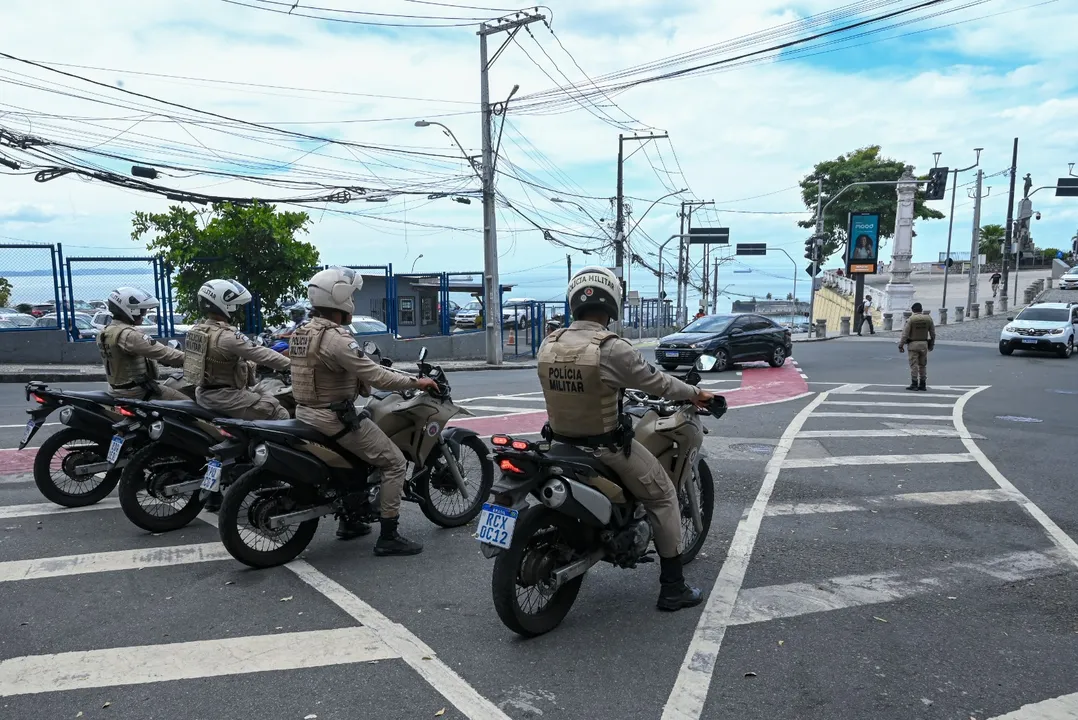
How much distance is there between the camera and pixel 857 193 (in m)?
60.5

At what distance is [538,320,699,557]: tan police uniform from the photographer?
3986mm

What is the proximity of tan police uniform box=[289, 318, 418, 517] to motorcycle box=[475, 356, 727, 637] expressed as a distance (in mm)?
1136

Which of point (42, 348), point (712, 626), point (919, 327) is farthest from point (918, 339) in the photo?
point (42, 348)

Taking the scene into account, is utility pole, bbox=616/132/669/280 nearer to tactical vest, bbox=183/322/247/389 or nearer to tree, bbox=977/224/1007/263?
tactical vest, bbox=183/322/247/389

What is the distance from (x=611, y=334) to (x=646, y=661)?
5.32ft

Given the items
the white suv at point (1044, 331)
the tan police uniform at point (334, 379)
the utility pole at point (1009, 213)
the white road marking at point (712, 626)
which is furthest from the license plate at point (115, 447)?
the utility pole at point (1009, 213)

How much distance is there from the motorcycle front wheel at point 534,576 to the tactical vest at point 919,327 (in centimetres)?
1302

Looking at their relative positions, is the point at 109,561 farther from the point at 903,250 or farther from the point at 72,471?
the point at 903,250

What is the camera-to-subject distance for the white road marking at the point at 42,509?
6.18 metres

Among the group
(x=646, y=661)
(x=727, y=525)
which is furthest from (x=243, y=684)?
(x=727, y=525)

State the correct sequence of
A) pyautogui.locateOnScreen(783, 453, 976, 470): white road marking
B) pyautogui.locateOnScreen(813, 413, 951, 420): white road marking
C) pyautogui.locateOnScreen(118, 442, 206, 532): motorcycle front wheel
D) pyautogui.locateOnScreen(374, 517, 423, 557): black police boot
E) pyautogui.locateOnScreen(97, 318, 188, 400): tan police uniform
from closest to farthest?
pyautogui.locateOnScreen(374, 517, 423, 557): black police boot < pyautogui.locateOnScreen(118, 442, 206, 532): motorcycle front wheel < pyautogui.locateOnScreen(97, 318, 188, 400): tan police uniform < pyautogui.locateOnScreen(783, 453, 976, 470): white road marking < pyautogui.locateOnScreen(813, 413, 951, 420): white road marking

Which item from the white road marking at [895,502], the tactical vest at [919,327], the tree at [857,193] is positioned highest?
the tree at [857,193]

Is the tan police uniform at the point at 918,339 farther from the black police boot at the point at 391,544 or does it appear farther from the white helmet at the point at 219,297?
the white helmet at the point at 219,297

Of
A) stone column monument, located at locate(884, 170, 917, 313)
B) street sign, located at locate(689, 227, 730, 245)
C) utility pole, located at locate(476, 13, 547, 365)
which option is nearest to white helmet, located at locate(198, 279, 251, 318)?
utility pole, located at locate(476, 13, 547, 365)
